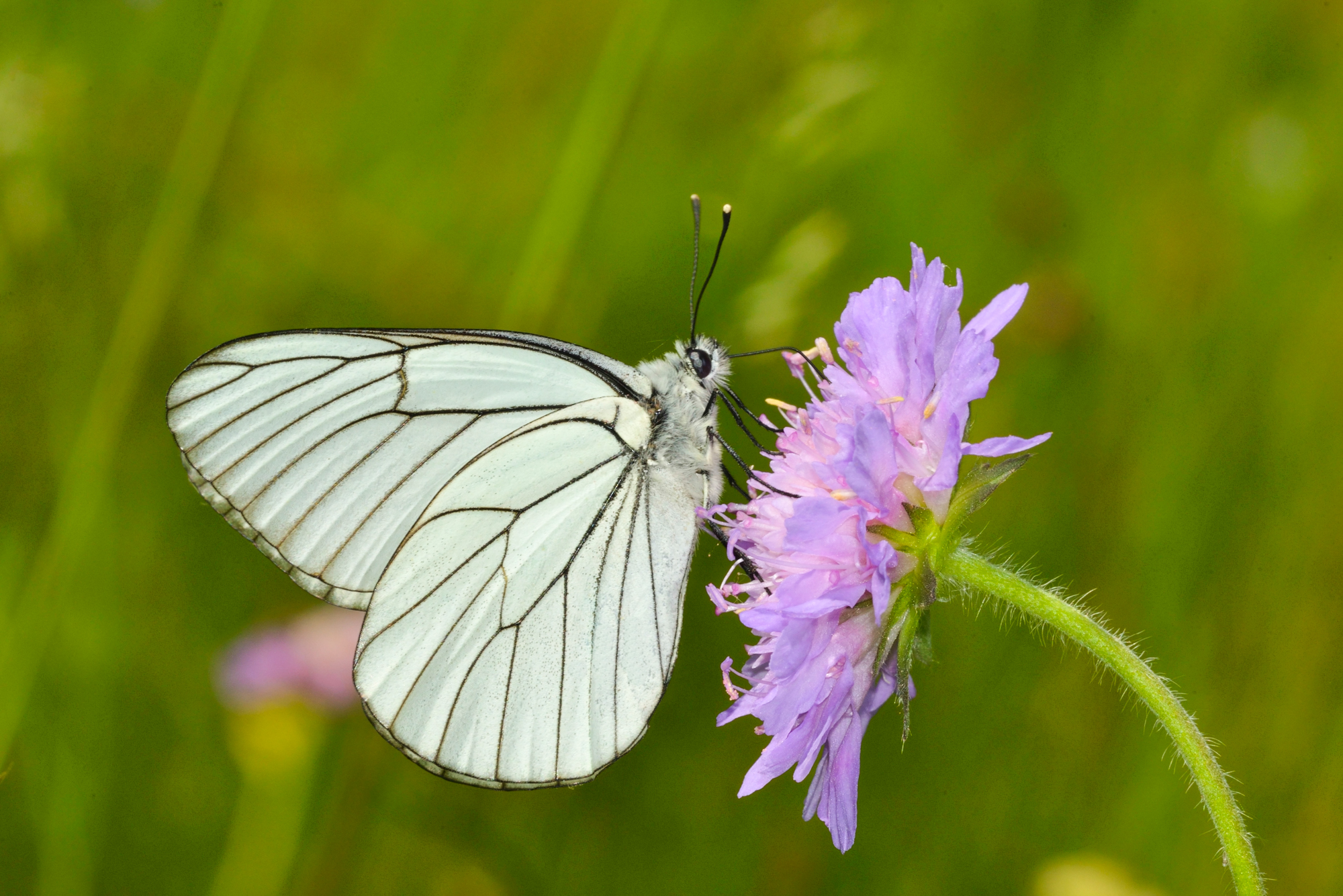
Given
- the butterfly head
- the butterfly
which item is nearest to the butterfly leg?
the butterfly

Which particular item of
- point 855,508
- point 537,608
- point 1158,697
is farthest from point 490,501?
→ point 1158,697

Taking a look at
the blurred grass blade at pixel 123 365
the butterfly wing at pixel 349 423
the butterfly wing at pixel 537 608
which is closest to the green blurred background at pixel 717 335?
the blurred grass blade at pixel 123 365

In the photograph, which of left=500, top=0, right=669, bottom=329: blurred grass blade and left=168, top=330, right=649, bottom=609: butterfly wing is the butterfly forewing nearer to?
left=168, top=330, right=649, bottom=609: butterfly wing

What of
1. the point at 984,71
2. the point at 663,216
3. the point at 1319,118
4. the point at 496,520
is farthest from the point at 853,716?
the point at 1319,118

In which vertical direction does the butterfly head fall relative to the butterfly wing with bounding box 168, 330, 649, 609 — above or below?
above

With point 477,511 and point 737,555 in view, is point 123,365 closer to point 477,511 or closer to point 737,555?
point 477,511

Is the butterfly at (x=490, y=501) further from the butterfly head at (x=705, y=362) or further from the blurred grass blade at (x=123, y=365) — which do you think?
the blurred grass blade at (x=123, y=365)
